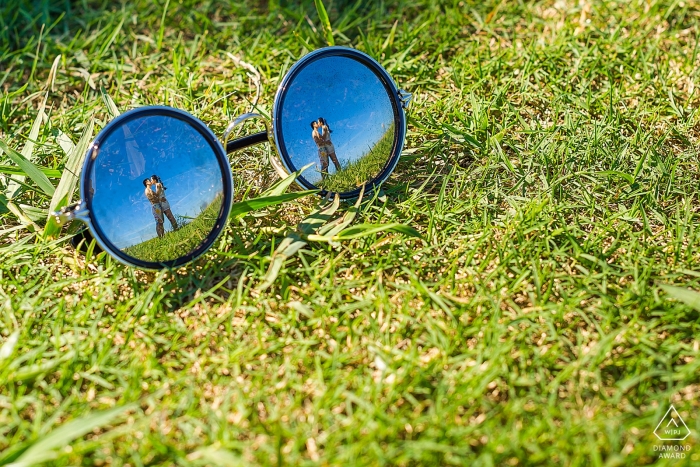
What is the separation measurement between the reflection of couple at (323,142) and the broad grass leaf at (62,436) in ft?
3.36

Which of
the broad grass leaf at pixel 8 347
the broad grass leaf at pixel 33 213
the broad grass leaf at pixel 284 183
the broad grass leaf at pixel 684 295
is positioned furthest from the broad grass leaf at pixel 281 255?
the broad grass leaf at pixel 684 295

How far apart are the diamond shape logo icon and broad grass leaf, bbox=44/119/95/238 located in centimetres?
178

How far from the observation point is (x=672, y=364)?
177 centimetres

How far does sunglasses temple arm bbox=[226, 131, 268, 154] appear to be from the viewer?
222cm

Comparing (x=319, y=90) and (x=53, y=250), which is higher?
(x=319, y=90)

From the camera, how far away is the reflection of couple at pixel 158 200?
201 centimetres

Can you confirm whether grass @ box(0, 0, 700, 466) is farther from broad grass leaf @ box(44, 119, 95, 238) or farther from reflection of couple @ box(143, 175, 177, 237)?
reflection of couple @ box(143, 175, 177, 237)

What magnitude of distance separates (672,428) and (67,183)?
1.87 meters

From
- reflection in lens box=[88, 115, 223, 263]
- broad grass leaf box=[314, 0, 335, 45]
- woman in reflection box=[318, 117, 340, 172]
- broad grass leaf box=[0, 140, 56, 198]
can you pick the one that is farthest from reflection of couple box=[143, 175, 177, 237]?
broad grass leaf box=[314, 0, 335, 45]

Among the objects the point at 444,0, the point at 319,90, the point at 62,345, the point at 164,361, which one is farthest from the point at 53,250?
the point at 444,0

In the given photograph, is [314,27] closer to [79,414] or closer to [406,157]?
[406,157]

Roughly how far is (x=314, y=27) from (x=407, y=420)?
2.00 meters

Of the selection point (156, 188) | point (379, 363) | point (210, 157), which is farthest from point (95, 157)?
point (379, 363)

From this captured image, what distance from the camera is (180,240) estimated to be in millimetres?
2037
